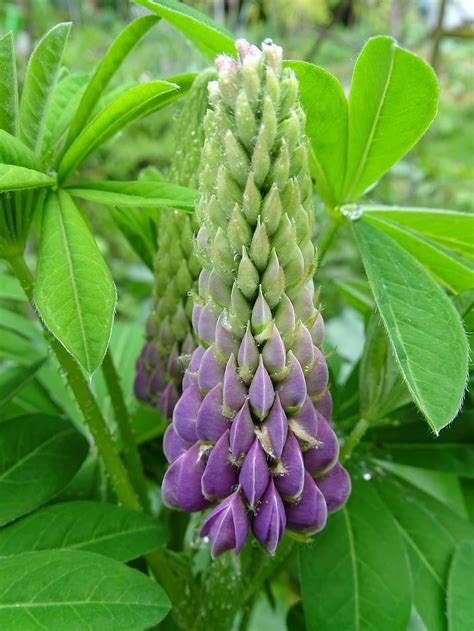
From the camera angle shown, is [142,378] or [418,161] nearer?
[142,378]

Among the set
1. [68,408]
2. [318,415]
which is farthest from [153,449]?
[318,415]

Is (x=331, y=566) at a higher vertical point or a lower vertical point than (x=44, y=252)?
lower

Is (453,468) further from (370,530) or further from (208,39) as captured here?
(208,39)

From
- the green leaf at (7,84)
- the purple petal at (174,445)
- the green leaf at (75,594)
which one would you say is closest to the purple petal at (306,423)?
the purple petal at (174,445)

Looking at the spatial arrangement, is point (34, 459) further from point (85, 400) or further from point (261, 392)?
point (261, 392)

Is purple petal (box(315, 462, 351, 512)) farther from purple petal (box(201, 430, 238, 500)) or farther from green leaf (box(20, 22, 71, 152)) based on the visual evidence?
green leaf (box(20, 22, 71, 152))

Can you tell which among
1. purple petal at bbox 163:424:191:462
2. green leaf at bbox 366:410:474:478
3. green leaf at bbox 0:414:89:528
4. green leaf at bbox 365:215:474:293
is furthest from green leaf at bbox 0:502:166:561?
green leaf at bbox 365:215:474:293
